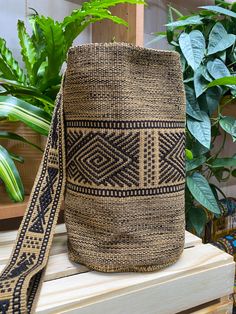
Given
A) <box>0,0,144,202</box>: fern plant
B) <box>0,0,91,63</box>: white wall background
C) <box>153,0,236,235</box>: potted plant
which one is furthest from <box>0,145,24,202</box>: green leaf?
<box>0,0,91,63</box>: white wall background

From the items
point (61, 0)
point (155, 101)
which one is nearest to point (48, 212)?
point (155, 101)

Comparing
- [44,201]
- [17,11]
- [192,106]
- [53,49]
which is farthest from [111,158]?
[17,11]

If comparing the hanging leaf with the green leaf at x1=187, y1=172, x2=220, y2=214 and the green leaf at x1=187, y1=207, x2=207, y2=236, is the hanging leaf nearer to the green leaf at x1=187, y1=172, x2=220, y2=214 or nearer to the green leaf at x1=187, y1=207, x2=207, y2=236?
the green leaf at x1=187, y1=172, x2=220, y2=214

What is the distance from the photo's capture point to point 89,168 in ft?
1.23

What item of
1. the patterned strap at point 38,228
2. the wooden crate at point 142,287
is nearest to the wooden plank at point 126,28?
the patterned strap at point 38,228

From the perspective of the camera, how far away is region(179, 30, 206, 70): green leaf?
674mm

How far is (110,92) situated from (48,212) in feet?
0.59

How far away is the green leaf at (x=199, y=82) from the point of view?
2.29 ft

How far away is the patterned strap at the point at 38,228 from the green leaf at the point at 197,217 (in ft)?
1.69

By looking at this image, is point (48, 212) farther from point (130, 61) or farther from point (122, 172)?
point (130, 61)

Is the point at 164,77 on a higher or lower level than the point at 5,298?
higher

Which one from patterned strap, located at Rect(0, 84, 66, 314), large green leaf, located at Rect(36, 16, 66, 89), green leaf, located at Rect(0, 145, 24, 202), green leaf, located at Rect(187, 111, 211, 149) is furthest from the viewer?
green leaf, located at Rect(187, 111, 211, 149)

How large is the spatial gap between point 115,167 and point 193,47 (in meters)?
0.48

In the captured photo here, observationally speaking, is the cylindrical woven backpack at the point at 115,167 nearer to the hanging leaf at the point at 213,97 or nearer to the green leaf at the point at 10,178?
the green leaf at the point at 10,178
